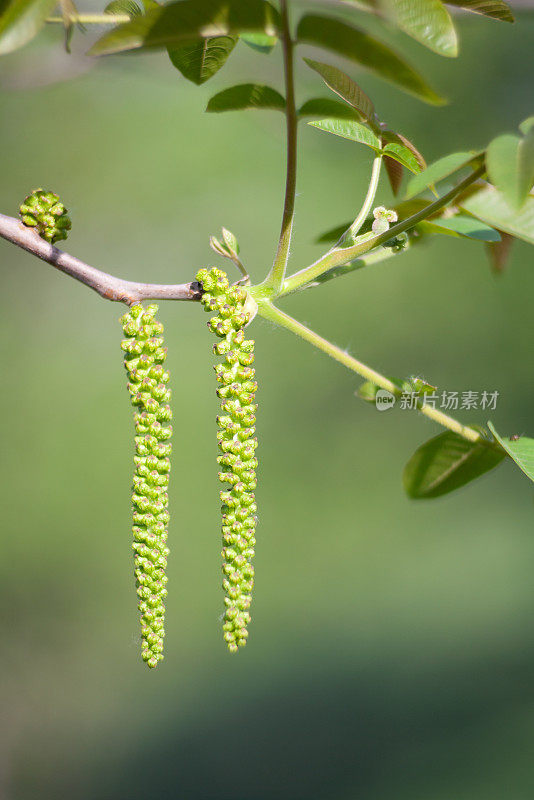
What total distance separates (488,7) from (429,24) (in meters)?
0.23

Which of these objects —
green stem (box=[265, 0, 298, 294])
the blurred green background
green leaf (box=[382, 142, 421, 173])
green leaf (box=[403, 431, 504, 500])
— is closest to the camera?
green stem (box=[265, 0, 298, 294])

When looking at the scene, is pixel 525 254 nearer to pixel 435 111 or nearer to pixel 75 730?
pixel 435 111

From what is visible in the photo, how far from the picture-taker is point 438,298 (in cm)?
490

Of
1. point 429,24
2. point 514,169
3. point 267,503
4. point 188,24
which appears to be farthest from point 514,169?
point 267,503

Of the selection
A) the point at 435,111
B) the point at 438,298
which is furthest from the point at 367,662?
the point at 435,111

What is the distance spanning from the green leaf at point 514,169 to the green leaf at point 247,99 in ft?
0.87

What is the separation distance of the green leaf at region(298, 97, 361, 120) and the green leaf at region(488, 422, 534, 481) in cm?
35

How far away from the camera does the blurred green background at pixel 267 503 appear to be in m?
3.28

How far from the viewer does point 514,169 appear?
1.70 ft

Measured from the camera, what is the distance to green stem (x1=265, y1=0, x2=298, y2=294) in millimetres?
583

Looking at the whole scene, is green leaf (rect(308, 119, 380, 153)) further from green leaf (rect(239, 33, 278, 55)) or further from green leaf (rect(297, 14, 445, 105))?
green leaf (rect(297, 14, 445, 105))

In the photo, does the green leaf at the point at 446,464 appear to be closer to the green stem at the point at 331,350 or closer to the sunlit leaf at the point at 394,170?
the green stem at the point at 331,350

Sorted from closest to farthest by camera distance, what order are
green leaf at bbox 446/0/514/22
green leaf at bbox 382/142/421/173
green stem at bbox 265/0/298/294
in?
green stem at bbox 265/0/298/294
green leaf at bbox 446/0/514/22
green leaf at bbox 382/142/421/173

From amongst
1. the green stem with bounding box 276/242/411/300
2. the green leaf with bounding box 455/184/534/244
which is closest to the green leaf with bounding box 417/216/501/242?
the green stem with bounding box 276/242/411/300
